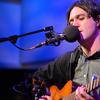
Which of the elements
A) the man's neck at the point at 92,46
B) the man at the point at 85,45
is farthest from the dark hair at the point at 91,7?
the man's neck at the point at 92,46

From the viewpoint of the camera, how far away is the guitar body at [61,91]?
1697 millimetres

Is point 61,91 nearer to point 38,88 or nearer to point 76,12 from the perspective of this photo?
point 38,88

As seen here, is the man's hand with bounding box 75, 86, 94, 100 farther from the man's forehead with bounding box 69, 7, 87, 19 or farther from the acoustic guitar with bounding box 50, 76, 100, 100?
the man's forehead with bounding box 69, 7, 87, 19

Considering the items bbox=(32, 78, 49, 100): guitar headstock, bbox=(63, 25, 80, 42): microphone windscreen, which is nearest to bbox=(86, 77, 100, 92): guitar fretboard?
bbox=(63, 25, 80, 42): microphone windscreen

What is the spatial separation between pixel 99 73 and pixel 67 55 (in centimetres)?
32

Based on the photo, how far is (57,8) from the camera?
238 centimetres

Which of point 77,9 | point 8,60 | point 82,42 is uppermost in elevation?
point 77,9

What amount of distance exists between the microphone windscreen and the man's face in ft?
0.38

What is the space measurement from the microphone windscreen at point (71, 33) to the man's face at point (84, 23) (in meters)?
0.12

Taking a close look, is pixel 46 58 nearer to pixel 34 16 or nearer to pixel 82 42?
pixel 34 16

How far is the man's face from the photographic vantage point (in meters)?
1.61

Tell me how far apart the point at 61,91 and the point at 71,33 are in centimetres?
44

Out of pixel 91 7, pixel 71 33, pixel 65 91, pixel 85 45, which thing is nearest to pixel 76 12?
pixel 91 7

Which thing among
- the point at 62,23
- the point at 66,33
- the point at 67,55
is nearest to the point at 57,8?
the point at 62,23
